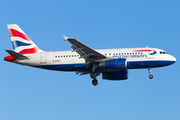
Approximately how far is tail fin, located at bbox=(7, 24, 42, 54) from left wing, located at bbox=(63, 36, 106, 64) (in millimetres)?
9397

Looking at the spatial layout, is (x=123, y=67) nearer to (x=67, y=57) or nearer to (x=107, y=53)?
(x=107, y=53)

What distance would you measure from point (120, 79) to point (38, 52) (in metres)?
13.9

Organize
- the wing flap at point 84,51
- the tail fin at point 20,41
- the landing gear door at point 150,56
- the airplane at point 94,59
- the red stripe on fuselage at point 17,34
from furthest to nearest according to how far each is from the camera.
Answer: the red stripe on fuselage at point 17,34 → the tail fin at point 20,41 → the landing gear door at point 150,56 → the airplane at point 94,59 → the wing flap at point 84,51

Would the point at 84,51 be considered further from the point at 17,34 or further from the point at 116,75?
the point at 17,34

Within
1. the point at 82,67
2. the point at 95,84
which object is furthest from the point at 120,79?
the point at 82,67

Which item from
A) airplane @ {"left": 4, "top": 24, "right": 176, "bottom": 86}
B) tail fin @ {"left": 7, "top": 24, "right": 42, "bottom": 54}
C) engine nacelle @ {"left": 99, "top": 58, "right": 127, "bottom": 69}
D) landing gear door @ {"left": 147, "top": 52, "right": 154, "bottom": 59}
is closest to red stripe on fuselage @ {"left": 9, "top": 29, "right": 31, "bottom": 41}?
tail fin @ {"left": 7, "top": 24, "right": 42, "bottom": 54}

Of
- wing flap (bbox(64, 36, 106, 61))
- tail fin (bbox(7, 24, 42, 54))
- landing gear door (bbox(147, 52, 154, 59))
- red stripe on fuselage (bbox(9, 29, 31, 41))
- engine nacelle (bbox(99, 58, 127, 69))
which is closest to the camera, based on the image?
wing flap (bbox(64, 36, 106, 61))

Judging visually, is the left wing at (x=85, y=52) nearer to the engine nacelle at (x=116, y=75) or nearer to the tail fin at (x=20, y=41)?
the engine nacelle at (x=116, y=75)

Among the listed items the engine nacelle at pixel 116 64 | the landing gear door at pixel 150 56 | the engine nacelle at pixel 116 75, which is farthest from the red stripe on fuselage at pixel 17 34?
the landing gear door at pixel 150 56

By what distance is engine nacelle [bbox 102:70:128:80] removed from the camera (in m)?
47.3

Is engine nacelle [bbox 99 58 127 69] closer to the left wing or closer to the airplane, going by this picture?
the airplane

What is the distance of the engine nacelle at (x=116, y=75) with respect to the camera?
155 ft

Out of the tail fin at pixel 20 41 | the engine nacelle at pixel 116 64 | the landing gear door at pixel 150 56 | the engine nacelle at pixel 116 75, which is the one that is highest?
the tail fin at pixel 20 41

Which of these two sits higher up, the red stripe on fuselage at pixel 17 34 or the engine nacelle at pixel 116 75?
the red stripe on fuselage at pixel 17 34
